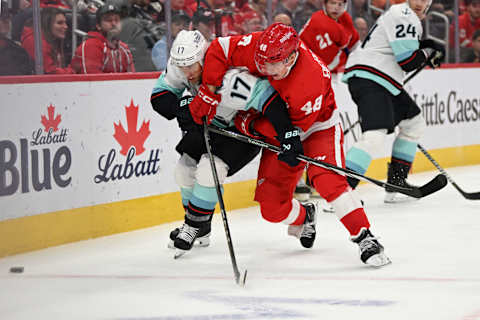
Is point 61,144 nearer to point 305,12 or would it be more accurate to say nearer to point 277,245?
point 277,245

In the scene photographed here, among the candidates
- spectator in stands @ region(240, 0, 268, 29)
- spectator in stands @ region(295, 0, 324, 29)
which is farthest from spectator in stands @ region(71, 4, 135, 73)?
spectator in stands @ region(295, 0, 324, 29)

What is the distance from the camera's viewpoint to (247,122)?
3.56 m

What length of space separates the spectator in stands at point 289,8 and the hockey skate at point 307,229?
2519mm

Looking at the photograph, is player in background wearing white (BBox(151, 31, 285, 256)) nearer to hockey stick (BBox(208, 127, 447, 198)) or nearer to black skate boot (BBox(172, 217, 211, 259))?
black skate boot (BBox(172, 217, 211, 259))

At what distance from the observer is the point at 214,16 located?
5.57m

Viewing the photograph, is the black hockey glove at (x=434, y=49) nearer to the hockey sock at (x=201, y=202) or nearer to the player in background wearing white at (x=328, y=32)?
the player in background wearing white at (x=328, y=32)

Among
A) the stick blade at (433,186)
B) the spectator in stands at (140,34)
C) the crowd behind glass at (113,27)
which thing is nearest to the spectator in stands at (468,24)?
the crowd behind glass at (113,27)

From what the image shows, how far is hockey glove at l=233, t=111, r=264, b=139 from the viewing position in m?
3.56

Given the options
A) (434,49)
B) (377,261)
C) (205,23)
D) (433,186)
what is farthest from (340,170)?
(205,23)

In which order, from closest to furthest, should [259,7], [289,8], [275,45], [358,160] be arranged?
[275,45]
[358,160]
[259,7]
[289,8]

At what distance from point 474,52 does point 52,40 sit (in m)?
4.51

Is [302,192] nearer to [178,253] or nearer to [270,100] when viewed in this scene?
[178,253]

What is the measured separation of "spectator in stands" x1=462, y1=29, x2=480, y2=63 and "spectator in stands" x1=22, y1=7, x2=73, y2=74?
433 cm

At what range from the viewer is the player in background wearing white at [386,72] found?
4.73 meters
